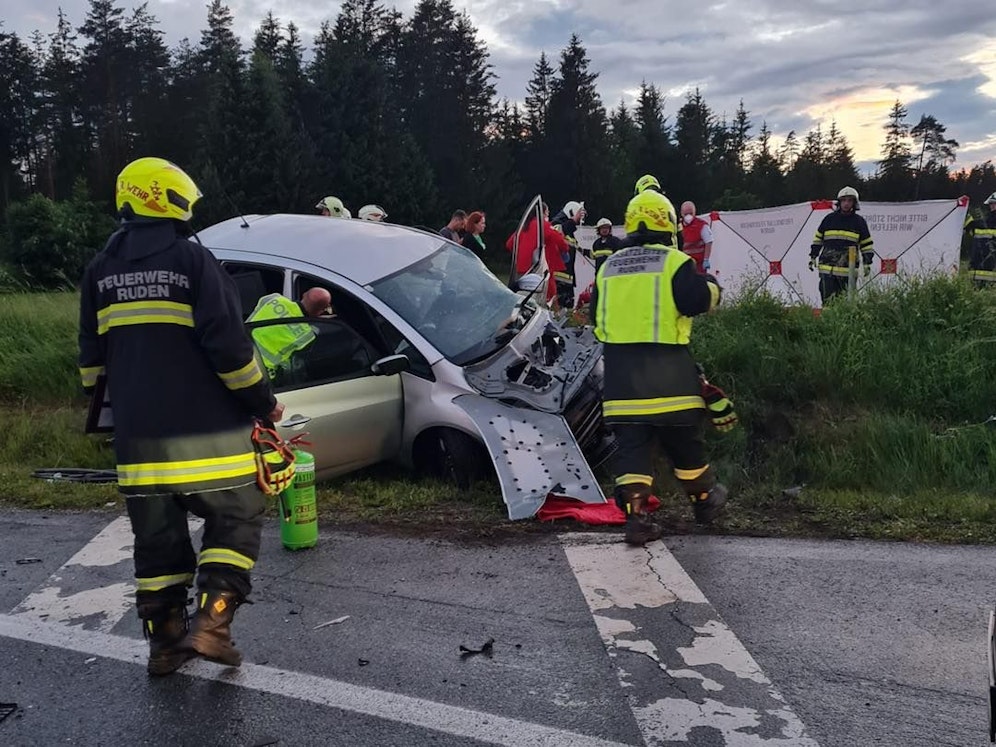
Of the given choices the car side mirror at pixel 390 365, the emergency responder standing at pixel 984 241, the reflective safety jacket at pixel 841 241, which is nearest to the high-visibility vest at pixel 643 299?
the car side mirror at pixel 390 365

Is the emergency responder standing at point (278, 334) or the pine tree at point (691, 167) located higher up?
the pine tree at point (691, 167)

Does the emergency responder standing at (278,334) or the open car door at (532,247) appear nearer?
the emergency responder standing at (278,334)

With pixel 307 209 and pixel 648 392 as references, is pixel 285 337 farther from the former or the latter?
pixel 307 209

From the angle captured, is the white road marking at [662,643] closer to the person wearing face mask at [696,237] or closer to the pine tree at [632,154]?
the person wearing face mask at [696,237]

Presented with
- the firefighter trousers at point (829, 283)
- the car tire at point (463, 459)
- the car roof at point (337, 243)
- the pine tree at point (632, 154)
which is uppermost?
the pine tree at point (632, 154)

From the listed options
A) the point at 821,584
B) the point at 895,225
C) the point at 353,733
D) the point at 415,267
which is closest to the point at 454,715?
the point at 353,733

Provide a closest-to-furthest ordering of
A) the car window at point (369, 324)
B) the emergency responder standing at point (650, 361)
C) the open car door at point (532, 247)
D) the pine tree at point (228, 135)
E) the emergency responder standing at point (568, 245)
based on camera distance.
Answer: the emergency responder standing at point (650, 361)
the car window at point (369, 324)
the open car door at point (532, 247)
the emergency responder standing at point (568, 245)
the pine tree at point (228, 135)


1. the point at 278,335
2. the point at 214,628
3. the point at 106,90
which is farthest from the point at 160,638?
the point at 106,90

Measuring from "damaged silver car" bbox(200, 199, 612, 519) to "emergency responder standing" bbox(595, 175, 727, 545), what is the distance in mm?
455

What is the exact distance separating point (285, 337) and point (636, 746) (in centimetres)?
350

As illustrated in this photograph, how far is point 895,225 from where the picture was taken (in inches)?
519

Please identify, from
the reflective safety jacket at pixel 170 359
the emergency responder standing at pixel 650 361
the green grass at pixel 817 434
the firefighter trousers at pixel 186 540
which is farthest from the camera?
the green grass at pixel 817 434

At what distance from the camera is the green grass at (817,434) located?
4.99 m

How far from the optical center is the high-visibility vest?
182 inches
